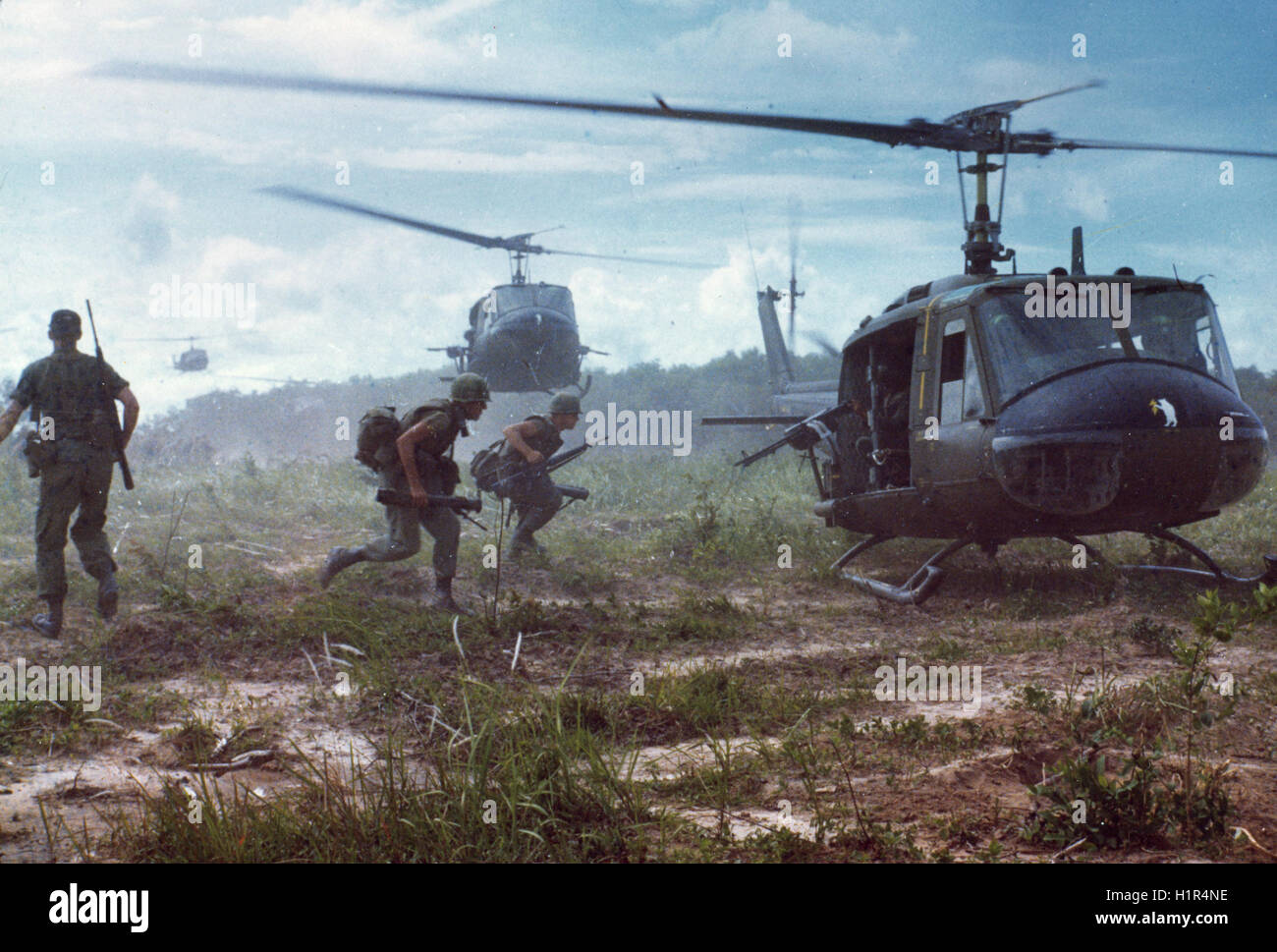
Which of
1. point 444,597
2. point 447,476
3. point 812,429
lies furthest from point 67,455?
point 812,429

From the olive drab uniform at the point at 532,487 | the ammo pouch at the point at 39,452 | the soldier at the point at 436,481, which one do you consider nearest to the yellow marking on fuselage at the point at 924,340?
the soldier at the point at 436,481

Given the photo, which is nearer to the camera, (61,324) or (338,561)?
(61,324)

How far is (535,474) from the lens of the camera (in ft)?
30.3

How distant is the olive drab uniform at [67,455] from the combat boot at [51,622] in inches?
2.3

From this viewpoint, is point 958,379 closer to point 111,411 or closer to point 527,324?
point 111,411

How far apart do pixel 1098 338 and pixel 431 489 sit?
481 centimetres

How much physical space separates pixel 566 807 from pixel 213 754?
1861 millimetres

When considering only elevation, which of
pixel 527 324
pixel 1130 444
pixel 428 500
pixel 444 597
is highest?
pixel 527 324

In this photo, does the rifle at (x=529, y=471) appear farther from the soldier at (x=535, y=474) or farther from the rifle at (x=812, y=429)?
the rifle at (x=812, y=429)

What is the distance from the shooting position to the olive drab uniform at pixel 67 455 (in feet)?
20.6

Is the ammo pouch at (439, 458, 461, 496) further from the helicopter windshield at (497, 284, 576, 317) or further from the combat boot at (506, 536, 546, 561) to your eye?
the helicopter windshield at (497, 284, 576, 317)

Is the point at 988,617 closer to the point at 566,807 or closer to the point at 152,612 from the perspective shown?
the point at 566,807
